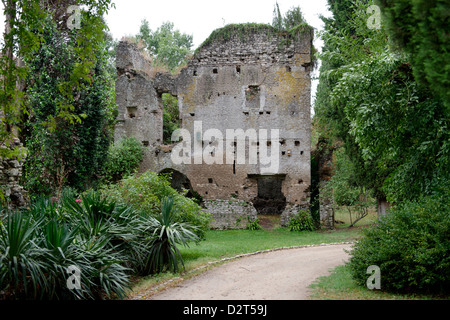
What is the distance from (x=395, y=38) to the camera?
16.8 feet

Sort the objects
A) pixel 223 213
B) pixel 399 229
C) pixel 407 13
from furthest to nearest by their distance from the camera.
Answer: pixel 223 213 < pixel 399 229 < pixel 407 13

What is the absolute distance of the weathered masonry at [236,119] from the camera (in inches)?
744

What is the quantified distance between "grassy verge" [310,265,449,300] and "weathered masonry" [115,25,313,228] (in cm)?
1072

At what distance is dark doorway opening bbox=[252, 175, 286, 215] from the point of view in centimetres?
2392

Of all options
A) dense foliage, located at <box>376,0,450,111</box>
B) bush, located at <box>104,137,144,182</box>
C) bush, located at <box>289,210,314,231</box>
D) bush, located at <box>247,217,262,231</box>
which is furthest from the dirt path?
bush, located at <box>104,137,144,182</box>

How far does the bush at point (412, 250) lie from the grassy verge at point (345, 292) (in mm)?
176

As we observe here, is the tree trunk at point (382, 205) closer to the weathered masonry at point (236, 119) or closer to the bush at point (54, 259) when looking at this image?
the weathered masonry at point (236, 119)

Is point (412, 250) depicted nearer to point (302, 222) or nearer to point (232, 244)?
point (232, 244)

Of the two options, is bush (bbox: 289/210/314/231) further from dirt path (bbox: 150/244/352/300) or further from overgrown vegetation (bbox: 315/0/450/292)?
overgrown vegetation (bbox: 315/0/450/292)

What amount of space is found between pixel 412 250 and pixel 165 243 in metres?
4.92

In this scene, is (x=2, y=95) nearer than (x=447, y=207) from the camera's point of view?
Yes
